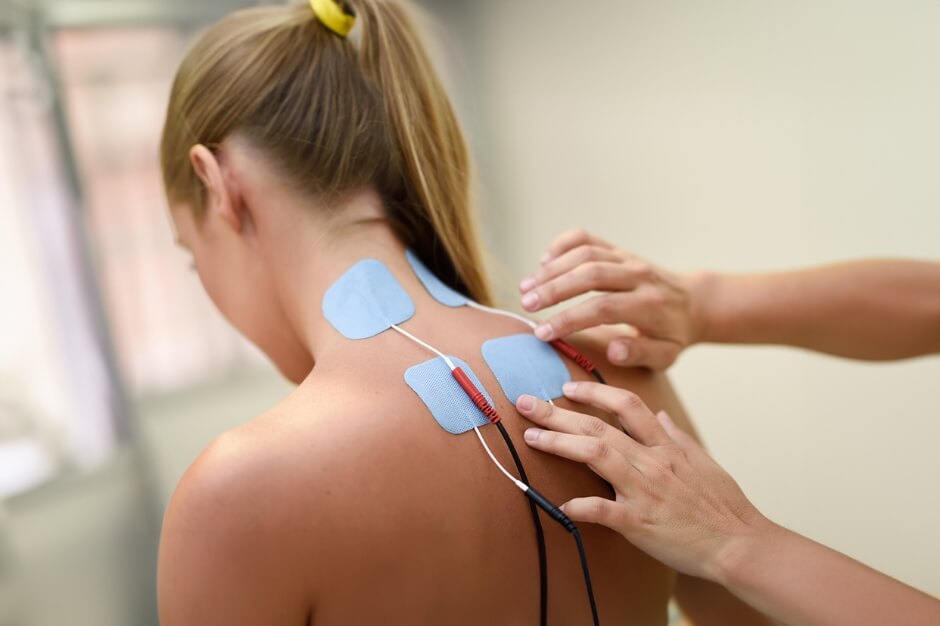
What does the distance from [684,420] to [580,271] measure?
0.91ft

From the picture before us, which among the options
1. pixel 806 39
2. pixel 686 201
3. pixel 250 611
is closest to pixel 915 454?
pixel 686 201

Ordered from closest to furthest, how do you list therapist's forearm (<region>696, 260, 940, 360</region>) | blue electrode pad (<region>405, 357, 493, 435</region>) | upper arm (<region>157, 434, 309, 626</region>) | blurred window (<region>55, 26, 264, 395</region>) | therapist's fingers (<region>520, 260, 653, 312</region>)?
upper arm (<region>157, 434, 309, 626</region>) < blue electrode pad (<region>405, 357, 493, 435</region>) < therapist's fingers (<region>520, 260, 653, 312</region>) < therapist's forearm (<region>696, 260, 940, 360</region>) < blurred window (<region>55, 26, 264, 395</region>)

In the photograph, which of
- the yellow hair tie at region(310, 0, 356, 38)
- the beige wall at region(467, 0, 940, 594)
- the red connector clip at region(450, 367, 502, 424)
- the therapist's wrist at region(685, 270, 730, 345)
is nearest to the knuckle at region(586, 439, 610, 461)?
the red connector clip at region(450, 367, 502, 424)

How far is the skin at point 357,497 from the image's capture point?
0.80m

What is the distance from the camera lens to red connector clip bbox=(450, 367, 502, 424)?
0.90 metres

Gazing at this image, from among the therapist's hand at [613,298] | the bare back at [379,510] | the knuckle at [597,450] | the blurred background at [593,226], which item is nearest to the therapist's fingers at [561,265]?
the therapist's hand at [613,298]

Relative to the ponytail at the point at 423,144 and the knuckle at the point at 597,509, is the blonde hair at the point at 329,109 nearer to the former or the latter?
the ponytail at the point at 423,144

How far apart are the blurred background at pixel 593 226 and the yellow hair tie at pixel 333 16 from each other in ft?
2.62

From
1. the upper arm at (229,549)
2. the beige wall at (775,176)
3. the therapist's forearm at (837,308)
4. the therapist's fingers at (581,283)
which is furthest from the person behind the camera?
the beige wall at (775,176)

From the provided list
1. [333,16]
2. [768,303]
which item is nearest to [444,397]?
[333,16]

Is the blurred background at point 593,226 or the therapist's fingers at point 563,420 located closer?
the therapist's fingers at point 563,420

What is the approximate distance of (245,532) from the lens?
0.79 meters

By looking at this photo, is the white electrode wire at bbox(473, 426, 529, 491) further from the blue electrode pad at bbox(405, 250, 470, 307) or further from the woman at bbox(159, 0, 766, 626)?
the blue electrode pad at bbox(405, 250, 470, 307)

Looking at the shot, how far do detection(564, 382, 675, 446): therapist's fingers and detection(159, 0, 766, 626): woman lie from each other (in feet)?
0.27
